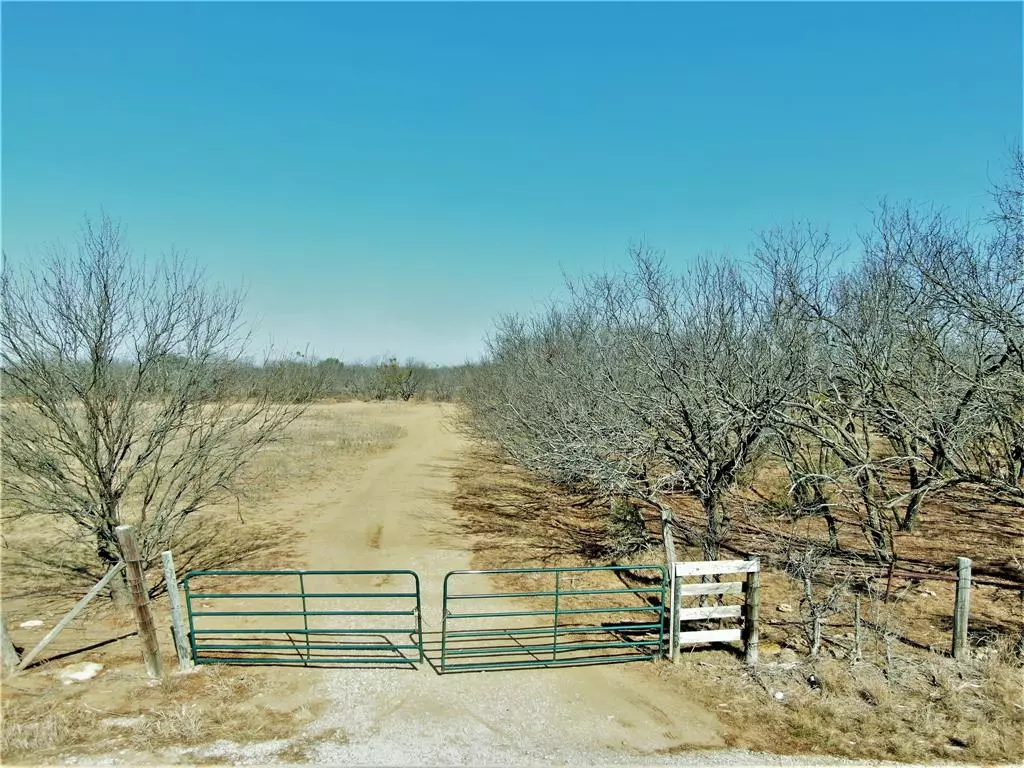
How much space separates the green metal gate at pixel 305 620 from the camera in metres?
6.46

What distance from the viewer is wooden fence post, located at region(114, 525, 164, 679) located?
6.14 meters

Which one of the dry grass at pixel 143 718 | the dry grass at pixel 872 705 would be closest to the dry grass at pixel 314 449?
the dry grass at pixel 143 718

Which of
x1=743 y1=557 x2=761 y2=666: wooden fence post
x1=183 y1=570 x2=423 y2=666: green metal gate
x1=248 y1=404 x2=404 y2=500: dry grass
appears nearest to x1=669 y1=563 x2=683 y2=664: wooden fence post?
x1=743 y1=557 x2=761 y2=666: wooden fence post

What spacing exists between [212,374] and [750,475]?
47.8 ft

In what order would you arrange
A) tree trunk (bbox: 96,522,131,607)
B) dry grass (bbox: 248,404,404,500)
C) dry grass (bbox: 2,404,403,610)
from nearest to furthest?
1. tree trunk (bbox: 96,522,131,607)
2. dry grass (bbox: 2,404,403,610)
3. dry grass (bbox: 248,404,404,500)

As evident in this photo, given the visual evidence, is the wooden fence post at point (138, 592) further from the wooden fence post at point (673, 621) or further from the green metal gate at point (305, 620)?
the wooden fence post at point (673, 621)

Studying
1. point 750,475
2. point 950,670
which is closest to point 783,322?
point 950,670

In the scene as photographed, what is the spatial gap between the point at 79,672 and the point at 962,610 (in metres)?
10.5

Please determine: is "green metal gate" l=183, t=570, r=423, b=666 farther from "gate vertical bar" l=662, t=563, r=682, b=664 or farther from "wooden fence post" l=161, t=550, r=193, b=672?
"gate vertical bar" l=662, t=563, r=682, b=664

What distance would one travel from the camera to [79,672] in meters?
6.64

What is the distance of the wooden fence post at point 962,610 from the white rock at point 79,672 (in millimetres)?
10236

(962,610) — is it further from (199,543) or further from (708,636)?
(199,543)

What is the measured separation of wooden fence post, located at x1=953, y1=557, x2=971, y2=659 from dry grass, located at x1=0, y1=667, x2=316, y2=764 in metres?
7.42

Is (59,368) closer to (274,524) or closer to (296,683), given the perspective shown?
(296,683)
